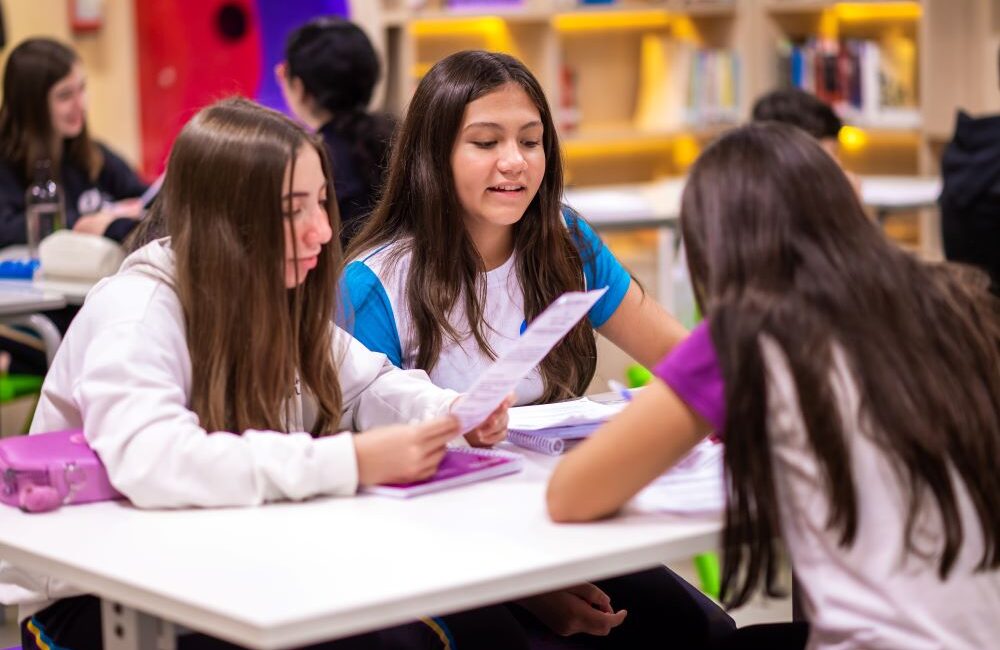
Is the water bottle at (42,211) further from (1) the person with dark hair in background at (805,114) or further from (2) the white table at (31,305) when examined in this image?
(1) the person with dark hair in background at (805,114)

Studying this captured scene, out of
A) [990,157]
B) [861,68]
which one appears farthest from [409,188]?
[861,68]

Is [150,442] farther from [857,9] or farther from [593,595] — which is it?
[857,9]

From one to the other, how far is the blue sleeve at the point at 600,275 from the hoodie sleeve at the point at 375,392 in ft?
1.82

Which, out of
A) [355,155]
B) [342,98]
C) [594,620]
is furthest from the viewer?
[342,98]

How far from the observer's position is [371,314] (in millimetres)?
2336

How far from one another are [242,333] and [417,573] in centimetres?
51

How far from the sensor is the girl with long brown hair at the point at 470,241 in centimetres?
233

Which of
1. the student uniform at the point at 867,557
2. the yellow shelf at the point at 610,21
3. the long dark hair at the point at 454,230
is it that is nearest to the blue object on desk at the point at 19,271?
the long dark hair at the point at 454,230

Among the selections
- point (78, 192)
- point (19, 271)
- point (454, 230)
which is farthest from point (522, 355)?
point (78, 192)

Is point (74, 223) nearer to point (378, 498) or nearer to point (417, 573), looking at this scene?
point (378, 498)

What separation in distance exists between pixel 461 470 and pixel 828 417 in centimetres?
53

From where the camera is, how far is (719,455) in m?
1.89

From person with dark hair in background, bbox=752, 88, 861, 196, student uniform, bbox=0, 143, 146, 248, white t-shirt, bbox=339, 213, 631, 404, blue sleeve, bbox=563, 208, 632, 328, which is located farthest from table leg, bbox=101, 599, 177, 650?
person with dark hair in background, bbox=752, 88, 861, 196

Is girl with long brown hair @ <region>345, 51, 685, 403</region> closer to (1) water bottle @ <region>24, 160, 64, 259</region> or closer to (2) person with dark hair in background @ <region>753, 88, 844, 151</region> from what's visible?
(2) person with dark hair in background @ <region>753, 88, 844, 151</region>
